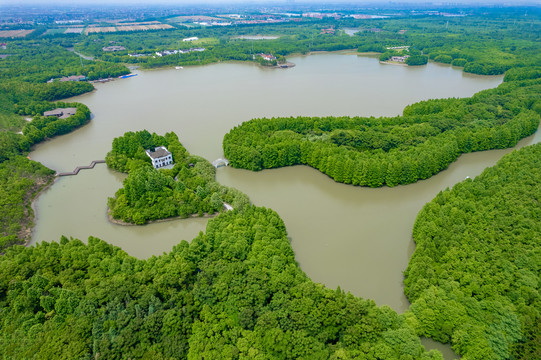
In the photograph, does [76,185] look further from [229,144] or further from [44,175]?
[229,144]

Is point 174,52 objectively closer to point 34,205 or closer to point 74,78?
point 74,78

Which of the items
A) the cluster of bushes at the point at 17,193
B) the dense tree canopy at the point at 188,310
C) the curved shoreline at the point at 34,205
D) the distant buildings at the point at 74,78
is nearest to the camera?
the dense tree canopy at the point at 188,310

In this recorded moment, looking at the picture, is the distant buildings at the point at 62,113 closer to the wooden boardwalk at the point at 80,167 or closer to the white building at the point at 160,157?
the wooden boardwalk at the point at 80,167

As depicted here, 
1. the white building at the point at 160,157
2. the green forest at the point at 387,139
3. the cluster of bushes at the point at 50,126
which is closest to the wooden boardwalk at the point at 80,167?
the white building at the point at 160,157

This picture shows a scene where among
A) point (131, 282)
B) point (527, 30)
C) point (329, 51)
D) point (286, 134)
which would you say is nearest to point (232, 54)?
point (329, 51)

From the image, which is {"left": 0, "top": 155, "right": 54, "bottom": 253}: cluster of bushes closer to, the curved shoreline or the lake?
the curved shoreline

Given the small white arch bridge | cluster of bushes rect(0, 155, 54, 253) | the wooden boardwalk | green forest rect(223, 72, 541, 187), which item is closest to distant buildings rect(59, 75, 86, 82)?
cluster of bushes rect(0, 155, 54, 253)

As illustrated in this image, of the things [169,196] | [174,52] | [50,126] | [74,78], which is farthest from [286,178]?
[174,52]

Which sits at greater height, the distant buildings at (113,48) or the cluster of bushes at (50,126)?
the distant buildings at (113,48)
